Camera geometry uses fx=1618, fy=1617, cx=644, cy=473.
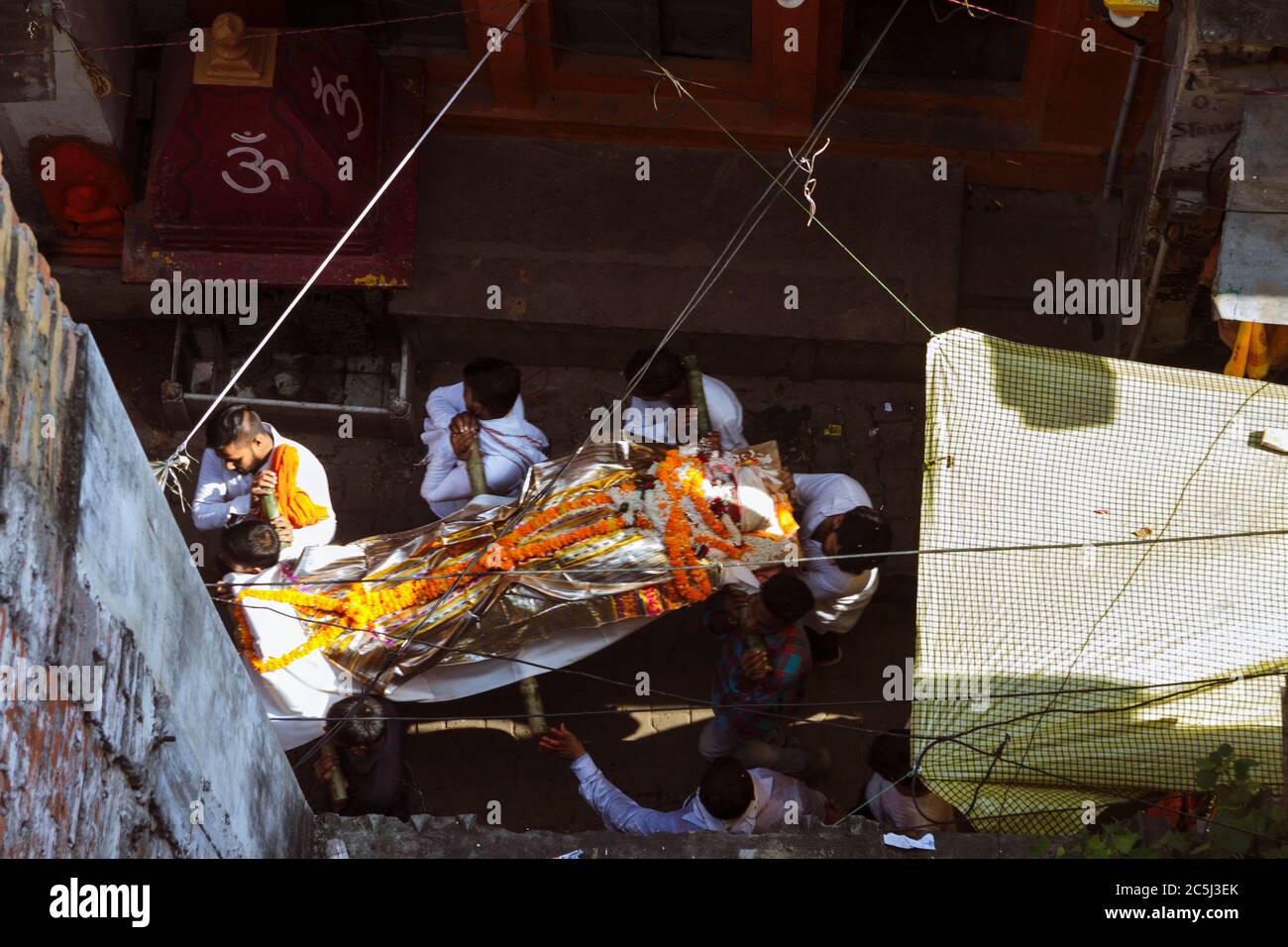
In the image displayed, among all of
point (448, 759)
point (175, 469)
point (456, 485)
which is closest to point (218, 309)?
point (175, 469)

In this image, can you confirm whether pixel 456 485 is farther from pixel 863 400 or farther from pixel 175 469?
pixel 863 400

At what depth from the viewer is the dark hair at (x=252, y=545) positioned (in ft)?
26.7

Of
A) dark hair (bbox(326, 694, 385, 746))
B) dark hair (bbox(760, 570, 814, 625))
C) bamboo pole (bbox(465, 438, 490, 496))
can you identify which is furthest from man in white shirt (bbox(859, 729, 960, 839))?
bamboo pole (bbox(465, 438, 490, 496))

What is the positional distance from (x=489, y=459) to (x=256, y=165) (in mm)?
2466

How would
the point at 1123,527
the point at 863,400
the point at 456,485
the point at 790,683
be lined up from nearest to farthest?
1. the point at 1123,527
2. the point at 790,683
3. the point at 456,485
4. the point at 863,400

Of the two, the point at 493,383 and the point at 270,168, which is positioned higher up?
the point at 270,168

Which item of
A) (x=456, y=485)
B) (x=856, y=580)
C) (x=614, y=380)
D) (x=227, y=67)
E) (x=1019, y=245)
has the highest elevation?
(x=227, y=67)

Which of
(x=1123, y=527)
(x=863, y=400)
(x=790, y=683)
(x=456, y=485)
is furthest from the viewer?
(x=863, y=400)

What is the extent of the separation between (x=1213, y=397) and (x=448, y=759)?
4.49 meters

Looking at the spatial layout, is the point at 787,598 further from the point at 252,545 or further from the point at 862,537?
the point at 252,545

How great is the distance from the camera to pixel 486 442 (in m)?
8.88

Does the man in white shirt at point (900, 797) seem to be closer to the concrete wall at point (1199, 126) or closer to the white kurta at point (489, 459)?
the white kurta at point (489, 459)

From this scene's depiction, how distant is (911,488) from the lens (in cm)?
1000

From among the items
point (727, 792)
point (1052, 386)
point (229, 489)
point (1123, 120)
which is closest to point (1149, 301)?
point (1123, 120)
